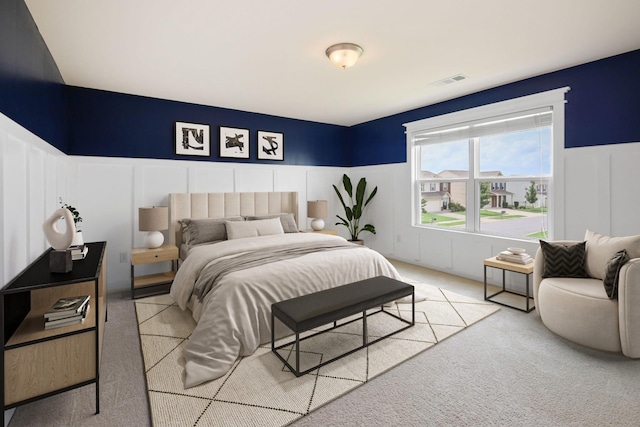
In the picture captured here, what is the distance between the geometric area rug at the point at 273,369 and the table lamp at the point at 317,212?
2.34m

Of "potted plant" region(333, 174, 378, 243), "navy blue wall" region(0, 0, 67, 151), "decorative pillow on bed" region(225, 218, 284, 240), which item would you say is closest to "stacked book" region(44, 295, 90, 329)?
"navy blue wall" region(0, 0, 67, 151)

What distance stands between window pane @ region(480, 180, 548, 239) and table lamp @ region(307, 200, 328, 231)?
2.43 m

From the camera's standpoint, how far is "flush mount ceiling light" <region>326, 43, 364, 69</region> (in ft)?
9.21

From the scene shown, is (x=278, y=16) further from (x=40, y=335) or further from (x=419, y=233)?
(x=419, y=233)

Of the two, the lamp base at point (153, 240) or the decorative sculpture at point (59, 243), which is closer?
the decorative sculpture at point (59, 243)

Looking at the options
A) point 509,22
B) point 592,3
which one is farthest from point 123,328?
point 592,3

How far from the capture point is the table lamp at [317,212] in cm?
546

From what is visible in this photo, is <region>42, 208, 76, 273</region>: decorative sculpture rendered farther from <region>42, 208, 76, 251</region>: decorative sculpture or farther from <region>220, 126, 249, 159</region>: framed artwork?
<region>220, 126, 249, 159</region>: framed artwork

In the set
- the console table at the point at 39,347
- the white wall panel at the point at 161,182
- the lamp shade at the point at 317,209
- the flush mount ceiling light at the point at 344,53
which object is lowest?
the console table at the point at 39,347

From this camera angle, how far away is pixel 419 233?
5.22 m

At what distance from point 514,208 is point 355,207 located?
2639mm

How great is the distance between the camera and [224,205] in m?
4.78

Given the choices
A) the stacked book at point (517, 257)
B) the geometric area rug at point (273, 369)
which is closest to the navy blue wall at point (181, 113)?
the stacked book at point (517, 257)

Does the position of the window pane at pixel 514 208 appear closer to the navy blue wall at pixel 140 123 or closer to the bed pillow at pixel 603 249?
the bed pillow at pixel 603 249
